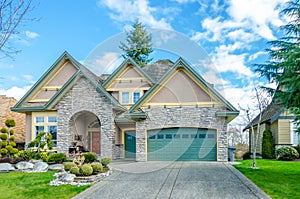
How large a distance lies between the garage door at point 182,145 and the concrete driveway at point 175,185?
4508 mm

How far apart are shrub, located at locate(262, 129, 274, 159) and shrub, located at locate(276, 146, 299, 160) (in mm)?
1520

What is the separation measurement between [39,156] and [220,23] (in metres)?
14.7

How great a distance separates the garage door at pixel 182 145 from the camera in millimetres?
17938

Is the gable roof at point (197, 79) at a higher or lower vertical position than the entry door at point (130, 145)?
A: higher

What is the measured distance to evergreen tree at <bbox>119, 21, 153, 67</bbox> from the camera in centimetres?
4203

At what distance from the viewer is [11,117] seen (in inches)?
1078

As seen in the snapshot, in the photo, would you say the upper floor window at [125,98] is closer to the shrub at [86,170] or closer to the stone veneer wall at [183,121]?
the stone veneer wall at [183,121]

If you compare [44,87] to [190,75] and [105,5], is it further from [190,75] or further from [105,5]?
[190,75]

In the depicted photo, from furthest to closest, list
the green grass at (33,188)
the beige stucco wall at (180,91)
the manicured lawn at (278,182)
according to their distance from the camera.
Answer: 1. the beige stucco wall at (180,91)
2. the green grass at (33,188)
3. the manicured lawn at (278,182)

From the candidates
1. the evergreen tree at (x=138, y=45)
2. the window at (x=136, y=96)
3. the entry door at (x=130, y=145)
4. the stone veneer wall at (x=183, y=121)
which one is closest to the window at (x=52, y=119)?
the entry door at (x=130, y=145)

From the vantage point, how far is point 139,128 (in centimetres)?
1855

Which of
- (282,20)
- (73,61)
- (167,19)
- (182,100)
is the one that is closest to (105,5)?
(167,19)

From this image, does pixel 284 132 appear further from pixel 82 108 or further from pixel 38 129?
pixel 38 129

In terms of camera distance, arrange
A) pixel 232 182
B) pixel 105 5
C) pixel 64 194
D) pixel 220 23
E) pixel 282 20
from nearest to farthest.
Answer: pixel 64 194 → pixel 232 182 → pixel 282 20 → pixel 105 5 → pixel 220 23
